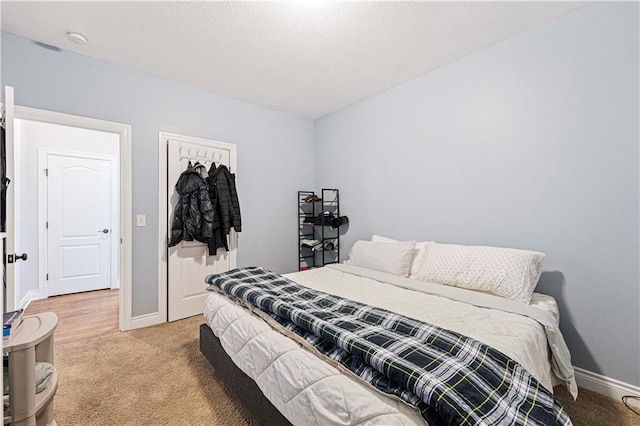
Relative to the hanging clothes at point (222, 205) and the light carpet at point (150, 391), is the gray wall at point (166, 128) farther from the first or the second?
the light carpet at point (150, 391)

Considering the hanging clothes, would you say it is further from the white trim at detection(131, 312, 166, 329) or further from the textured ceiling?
the textured ceiling

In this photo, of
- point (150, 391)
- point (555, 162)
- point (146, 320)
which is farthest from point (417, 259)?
point (146, 320)

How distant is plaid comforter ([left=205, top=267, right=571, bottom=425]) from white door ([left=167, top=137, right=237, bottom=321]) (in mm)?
1954

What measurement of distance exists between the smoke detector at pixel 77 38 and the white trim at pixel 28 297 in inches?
119

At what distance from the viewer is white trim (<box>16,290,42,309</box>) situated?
3.37m

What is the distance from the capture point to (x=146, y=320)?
2834 millimetres

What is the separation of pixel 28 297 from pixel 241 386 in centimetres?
382

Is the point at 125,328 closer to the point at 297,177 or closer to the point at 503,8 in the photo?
the point at 297,177

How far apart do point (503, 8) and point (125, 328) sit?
13.4 feet

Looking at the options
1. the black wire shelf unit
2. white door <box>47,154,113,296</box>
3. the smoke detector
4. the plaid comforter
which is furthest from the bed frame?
white door <box>47,154,113,296</box>

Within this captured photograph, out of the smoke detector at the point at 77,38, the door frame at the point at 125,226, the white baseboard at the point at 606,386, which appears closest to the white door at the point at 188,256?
the door frame at the point at 125,226

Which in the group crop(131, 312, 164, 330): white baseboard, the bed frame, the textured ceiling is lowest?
crop(131, 312, 164, 330): white baseboard

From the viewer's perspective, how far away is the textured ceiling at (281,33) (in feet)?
6.31

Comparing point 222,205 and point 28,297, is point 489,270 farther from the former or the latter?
point 28,297
